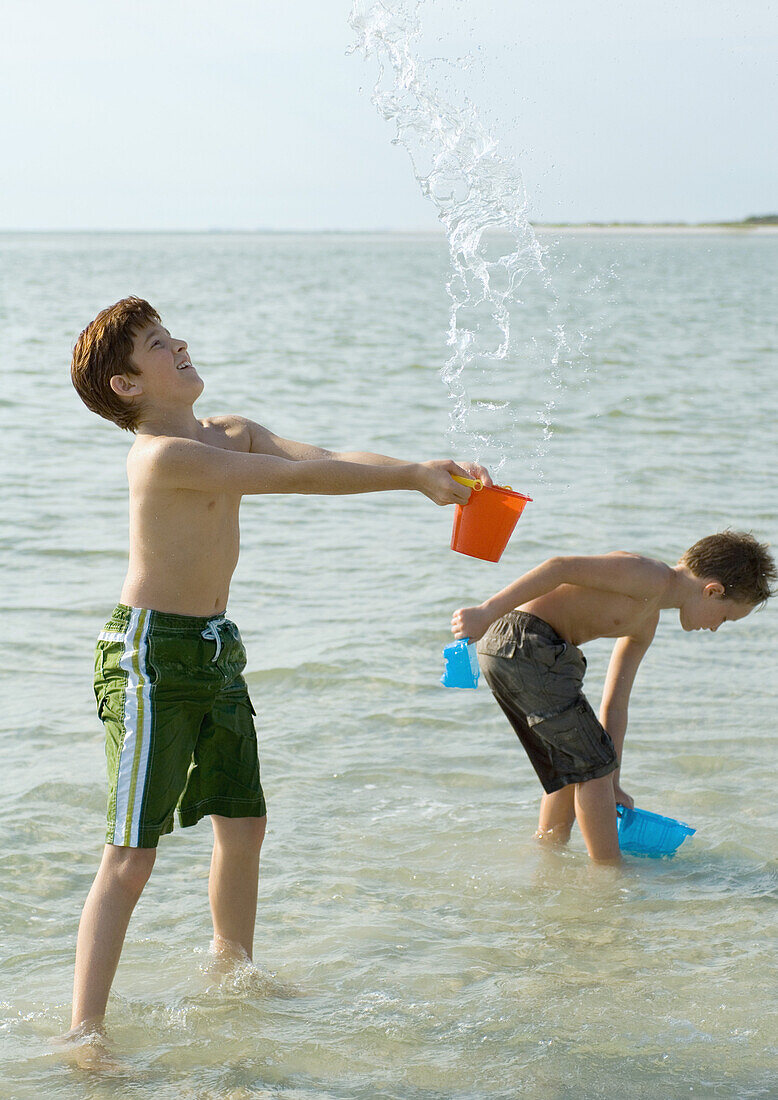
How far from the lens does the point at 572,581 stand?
3633mm

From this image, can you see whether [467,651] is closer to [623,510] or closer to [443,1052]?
[443,1052]

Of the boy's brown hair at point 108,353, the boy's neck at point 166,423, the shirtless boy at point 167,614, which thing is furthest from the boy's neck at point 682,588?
the boy's brown hair at point 108,353

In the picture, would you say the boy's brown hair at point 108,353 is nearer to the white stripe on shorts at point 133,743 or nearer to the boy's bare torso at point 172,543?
the boy's bare torso at point 172,543

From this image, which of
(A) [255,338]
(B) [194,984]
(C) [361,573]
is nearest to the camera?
(B) [194,984]

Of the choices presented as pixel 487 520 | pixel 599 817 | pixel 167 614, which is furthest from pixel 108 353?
pixel 599 817

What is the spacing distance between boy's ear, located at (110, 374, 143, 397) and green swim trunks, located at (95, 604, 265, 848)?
49cm

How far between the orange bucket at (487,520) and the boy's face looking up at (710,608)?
907mm

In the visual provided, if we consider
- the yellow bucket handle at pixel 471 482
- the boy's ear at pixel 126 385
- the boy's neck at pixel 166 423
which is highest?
the boy's ear at pixel 126 385

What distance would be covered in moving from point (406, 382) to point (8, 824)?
12150mm

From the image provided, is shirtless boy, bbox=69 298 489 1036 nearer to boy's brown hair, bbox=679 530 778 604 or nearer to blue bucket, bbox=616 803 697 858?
boy's brown hair, bbox=679 530 778 604

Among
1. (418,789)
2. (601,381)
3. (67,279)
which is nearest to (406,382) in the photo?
(601,381)

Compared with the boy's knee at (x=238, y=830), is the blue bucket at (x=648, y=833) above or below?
below

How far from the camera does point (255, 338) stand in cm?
2202

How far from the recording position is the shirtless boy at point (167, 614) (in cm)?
275
